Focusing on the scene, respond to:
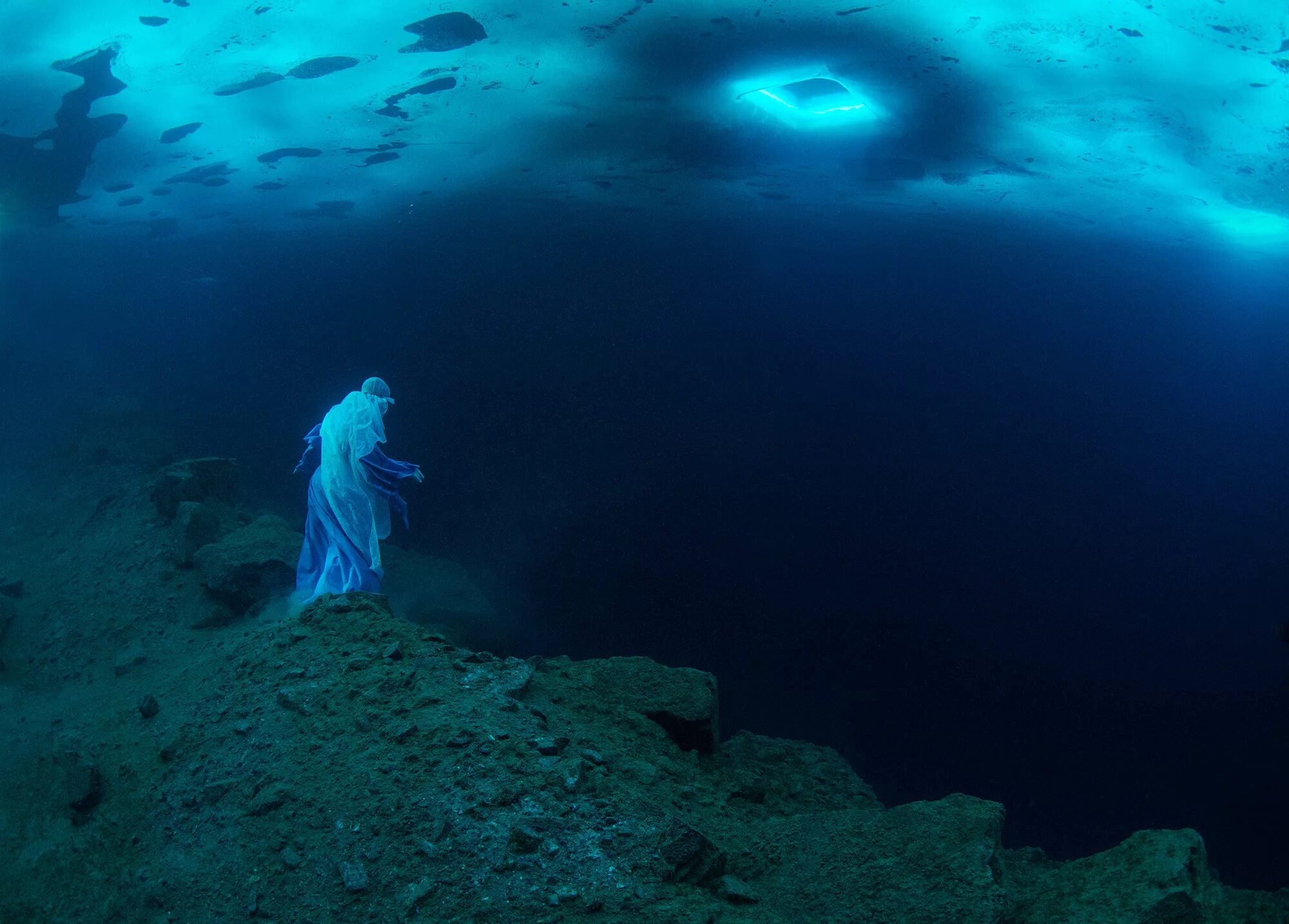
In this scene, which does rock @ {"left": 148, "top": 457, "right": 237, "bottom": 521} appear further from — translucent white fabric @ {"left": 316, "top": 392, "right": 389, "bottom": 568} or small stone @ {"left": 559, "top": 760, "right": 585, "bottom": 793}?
small stone @ {"left": 559, "top": 760, "right": 585, "bottom": 793}

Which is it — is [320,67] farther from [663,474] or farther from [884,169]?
[884,169]

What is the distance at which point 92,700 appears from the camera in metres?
5.23

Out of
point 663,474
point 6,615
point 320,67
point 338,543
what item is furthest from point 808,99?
point 6,615

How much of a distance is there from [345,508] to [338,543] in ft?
1.03

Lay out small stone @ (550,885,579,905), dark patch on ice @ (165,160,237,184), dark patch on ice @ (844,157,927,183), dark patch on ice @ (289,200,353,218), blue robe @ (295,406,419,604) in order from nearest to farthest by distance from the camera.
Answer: small stone @ (550,885,579,905)
blue robe @ (295,406,419,604)
dark patch on ice @ (844,157,927,183)
dark patch on ice @ (165,160,237,184)
dark patch on ice @ (289,200,353,218)

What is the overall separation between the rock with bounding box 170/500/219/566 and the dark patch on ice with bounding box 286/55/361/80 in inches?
212

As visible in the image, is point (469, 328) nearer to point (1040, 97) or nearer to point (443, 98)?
point (443, 98)

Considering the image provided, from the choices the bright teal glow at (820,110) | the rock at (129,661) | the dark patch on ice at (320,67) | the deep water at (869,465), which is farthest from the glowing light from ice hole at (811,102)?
the rock at (129,661)

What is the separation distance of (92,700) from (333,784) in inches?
143

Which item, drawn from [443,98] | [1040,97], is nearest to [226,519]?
[443,98]

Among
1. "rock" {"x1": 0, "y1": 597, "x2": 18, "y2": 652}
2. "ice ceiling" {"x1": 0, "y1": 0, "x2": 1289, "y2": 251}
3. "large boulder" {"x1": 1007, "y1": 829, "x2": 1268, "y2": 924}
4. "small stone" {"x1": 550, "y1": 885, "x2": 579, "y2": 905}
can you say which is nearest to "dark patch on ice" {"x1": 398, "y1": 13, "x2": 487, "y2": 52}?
"ice ceiling" {"x1": 0, "y1": 0, "x2": 1289, "y2": 251}

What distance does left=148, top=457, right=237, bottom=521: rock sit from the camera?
26.2 feet

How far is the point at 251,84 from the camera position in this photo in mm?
8742

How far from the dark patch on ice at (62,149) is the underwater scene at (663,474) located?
9cm
